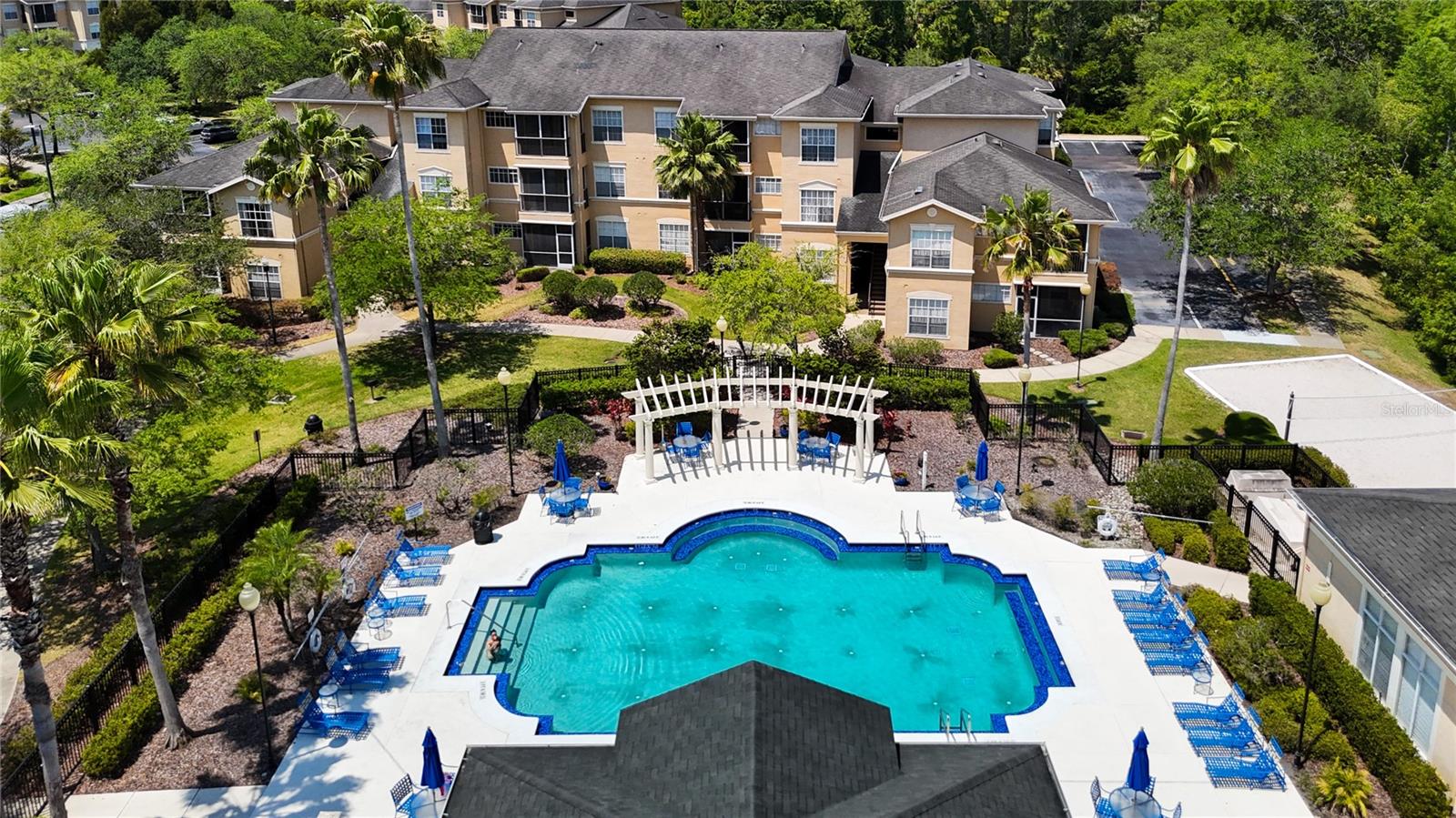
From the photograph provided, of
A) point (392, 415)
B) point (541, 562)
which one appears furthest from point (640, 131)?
point (541, 562)

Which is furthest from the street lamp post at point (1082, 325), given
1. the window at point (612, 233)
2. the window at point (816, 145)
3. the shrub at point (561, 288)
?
the window at point (612, 233)

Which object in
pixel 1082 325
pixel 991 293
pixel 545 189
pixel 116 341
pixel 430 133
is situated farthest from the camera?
pixel 545 189

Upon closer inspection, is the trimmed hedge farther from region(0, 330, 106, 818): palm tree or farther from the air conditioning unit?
region(0, 330, 106, 818): palm tree

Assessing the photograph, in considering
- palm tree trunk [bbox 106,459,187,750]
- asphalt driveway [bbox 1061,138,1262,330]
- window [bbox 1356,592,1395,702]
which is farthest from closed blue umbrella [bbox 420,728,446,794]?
asphalt driveway [bbox 1061,138,1262,330]

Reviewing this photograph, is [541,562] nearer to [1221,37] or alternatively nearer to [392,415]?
[392,415]

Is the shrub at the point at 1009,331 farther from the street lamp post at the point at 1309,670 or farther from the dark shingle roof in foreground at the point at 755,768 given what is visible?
the dark shingle roof in foreground at the point at 755,768

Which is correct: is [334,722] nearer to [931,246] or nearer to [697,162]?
[931,246]

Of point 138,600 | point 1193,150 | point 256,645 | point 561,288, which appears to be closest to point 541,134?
point 561,288
